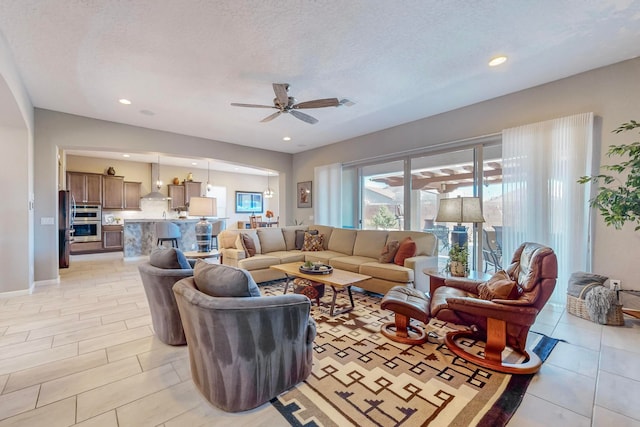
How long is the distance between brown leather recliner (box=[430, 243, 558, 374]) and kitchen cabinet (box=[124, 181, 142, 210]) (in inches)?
367

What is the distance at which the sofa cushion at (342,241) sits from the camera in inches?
200

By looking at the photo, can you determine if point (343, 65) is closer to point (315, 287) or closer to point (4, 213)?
point (315, 287)

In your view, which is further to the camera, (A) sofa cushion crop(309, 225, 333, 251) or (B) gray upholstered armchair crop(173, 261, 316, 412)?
(A) sofa cushion crop(309, 225, 333, 251)

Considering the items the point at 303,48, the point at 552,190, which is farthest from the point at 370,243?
the point at 303,48

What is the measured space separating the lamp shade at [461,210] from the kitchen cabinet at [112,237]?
8832mm

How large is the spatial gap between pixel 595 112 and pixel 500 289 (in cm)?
269

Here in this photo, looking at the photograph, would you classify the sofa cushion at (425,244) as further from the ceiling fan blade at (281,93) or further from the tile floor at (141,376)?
the ceiling fan blade at (281,93)

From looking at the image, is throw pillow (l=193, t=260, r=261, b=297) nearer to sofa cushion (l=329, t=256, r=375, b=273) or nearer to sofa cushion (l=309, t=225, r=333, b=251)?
sofa cushion (l=329, t=256, r=375, b=273)

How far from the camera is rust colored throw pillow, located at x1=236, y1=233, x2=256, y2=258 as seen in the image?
4.80 metres

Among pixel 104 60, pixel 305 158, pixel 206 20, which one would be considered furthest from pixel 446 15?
pixel 305 158

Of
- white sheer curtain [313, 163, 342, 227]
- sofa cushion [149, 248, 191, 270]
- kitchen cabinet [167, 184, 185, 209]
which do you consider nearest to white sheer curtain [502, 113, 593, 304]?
white sheer curtain [313, 163, 342, 227]

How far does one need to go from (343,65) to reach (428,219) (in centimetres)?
320

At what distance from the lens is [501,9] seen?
7.18ft

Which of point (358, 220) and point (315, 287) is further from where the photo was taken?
point (358, 220)
